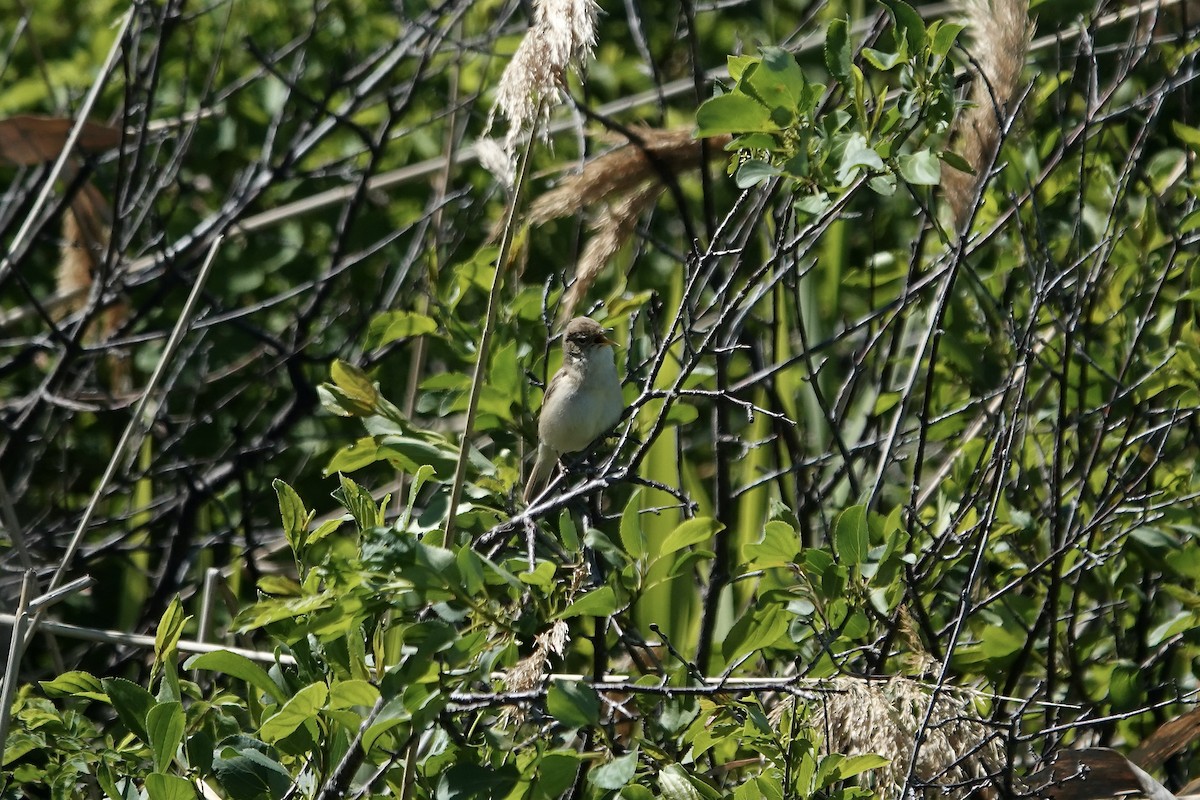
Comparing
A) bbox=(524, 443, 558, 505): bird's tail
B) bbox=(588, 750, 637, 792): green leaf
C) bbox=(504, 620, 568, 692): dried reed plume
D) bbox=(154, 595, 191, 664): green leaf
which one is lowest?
bbox=(524, 443, 558, 505): bird's tail

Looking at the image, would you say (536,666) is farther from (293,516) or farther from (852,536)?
(852,536)

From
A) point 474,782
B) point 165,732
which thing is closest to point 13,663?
point 165,732

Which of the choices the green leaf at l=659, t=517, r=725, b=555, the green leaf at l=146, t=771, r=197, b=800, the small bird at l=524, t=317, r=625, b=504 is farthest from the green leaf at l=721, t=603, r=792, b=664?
the small bird at l=524, t=317, r=625, b=504

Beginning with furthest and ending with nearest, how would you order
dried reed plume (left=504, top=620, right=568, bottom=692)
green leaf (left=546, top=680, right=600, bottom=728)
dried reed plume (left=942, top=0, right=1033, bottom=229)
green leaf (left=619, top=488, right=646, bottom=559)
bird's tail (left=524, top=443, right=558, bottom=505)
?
bird's tail (left=524, top=443, right=558, bottom=505) < dried reed plume (left=942, top=0, right=1033, bottom=229) < green leaf (left=619, top=488, right=646, bottom=559) < dried reed plume (left=504, top=620, right=568, bottom=692) < green leaf (left=546, top=680, right=600, bottom=728)

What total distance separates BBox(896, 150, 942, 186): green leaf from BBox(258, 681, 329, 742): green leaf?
1202 mm

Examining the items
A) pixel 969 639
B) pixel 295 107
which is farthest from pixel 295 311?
pixel 969 639

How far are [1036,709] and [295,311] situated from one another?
3.41 metres

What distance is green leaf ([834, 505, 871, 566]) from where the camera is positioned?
2248 millimetres

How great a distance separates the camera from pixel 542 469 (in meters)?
3.88

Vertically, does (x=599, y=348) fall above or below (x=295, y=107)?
below

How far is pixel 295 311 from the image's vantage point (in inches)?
201

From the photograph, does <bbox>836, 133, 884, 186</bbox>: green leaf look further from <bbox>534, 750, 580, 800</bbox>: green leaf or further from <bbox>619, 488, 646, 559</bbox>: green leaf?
<bbox>534, 750, 580, 800</bbox>: green leaf

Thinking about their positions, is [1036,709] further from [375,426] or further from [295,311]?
[295,311]

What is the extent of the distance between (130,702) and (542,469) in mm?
1989
